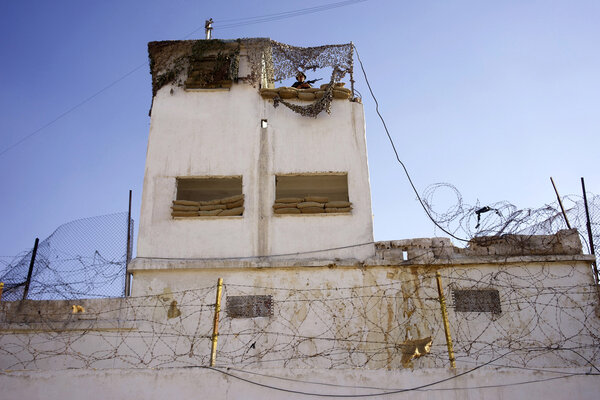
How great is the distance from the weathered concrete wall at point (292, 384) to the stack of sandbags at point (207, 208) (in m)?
4.90

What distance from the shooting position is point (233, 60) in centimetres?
1302

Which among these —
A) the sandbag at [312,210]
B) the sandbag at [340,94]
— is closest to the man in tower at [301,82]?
the sandbag at [340,94]

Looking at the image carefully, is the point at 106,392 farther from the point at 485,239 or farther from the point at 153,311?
the point at 485,239

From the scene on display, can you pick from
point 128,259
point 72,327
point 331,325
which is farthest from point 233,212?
point 72,327

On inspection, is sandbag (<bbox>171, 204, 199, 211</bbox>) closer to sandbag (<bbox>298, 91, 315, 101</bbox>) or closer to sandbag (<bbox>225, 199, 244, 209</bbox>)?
sandbag (<bbox>225, 199, 244, 209</bbox>)

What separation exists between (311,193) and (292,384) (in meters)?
7.55

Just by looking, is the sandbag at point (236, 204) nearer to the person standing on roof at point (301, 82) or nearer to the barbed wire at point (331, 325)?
the barbed wire at point (331, 325)

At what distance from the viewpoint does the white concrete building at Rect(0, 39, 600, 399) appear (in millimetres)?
10148

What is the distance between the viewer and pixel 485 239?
11.0m

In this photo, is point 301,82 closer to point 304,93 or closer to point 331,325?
point 304,93

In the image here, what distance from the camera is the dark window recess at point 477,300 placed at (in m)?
10.4

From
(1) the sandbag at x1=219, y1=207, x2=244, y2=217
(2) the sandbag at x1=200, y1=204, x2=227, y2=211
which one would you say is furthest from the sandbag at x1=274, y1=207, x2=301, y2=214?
(2) the sandbag at x1=200, y1=204, x2=227, y2=211

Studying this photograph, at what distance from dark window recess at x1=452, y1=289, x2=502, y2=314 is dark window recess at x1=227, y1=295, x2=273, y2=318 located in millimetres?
3558

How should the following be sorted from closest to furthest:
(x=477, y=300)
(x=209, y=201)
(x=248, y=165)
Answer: (x=477, y=300) → (x=209, y=201) → (x=248, y=165)
